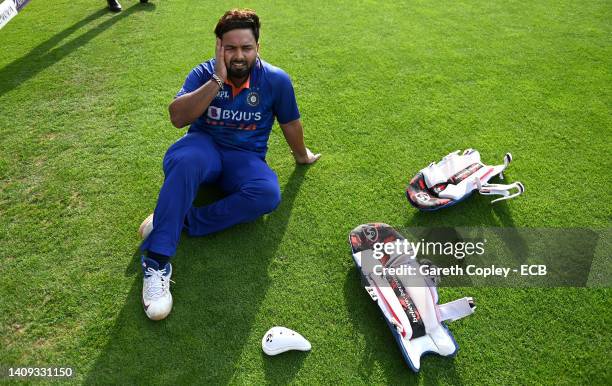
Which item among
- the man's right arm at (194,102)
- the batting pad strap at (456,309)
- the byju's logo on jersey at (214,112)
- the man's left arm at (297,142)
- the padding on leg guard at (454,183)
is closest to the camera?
the batting pad strap at (456,309)

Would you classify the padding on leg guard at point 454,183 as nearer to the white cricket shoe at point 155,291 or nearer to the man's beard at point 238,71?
the man's beard at point 238,71

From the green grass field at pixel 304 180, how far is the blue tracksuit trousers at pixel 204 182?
0.20m

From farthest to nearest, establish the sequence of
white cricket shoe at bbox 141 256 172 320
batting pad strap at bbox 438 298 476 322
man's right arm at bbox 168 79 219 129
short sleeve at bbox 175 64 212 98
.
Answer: short sleeve at bbox 175 64 212 98
man's right arm at bbox 168 79 219 129
white cricket shoe at bbox 141 256 172 320
batting pad strap at bbox 438 298 476 322

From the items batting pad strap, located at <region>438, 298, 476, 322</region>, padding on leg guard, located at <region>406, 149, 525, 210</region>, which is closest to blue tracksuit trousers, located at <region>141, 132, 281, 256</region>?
padding on leg guard, located at <region>406, 149, 525, 210</region>

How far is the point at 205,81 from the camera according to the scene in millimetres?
2822

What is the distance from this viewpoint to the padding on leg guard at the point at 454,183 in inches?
128

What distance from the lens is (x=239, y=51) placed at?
8.75 ft

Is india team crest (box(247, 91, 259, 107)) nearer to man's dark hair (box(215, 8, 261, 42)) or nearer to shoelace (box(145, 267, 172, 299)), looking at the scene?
man's dark hair (box(215, 8, 261, 42))

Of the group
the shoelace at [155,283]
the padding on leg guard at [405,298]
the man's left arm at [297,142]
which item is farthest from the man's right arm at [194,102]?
the padding on leg guard at [405,298]

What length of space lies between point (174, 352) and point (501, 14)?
6.25 m

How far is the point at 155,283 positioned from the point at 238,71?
1.47m

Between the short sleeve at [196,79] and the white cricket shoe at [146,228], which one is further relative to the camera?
the white cricket shoe at [146,228]

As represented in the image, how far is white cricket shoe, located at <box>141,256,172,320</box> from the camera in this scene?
2555 mm

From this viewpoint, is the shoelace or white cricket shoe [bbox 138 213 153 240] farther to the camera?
white cricket shoe [bbox 138 213 153 240]
